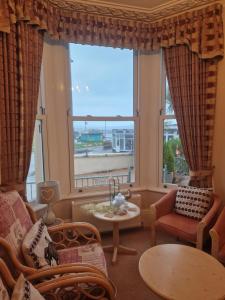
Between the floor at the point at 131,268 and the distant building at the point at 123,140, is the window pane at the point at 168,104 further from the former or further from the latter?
the floor at the point at 131,268

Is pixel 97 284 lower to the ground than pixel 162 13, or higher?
lower

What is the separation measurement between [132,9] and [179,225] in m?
2.49

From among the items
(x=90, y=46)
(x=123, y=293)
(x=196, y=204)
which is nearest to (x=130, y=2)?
(x=90, y=46)

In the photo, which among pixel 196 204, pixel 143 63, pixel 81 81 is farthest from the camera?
pixel 143 63

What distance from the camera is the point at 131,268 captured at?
229 centimetres

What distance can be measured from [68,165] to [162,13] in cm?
214

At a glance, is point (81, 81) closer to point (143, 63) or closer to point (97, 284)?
point (143, 63)

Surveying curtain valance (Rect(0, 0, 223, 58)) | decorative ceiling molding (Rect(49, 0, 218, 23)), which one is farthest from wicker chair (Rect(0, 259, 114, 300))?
decorative ceiling molding (Rect(49, 0, 218, 23))

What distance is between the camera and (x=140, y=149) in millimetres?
3172

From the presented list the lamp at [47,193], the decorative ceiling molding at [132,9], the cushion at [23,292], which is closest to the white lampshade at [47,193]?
the lamp at [47,193]

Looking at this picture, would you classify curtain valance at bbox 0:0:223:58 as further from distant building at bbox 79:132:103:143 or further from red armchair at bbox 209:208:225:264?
red armchair at bbox 209:208:225:264

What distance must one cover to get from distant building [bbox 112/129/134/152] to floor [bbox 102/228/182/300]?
1.10 metres

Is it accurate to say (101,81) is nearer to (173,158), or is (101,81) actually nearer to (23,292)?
(173,158)

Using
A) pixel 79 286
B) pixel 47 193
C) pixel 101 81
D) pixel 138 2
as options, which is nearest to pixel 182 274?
pixel 79 286
